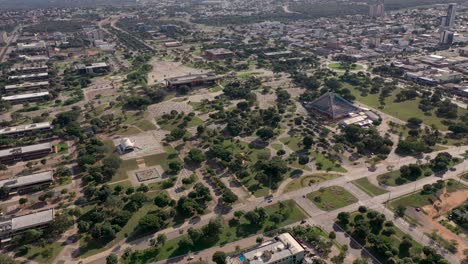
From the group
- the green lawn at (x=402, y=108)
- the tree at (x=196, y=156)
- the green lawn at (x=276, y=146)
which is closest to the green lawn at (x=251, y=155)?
the green lawn at (x=276, y=146)

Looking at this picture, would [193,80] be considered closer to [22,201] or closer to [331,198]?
[22,201]

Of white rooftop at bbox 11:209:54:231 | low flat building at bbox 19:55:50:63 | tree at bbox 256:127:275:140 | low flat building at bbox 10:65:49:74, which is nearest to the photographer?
white rooftop at bbox 11:209:54:231

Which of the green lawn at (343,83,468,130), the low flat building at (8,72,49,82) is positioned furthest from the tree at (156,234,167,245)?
the low flat building at (8,72,49,82)

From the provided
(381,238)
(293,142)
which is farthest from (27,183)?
(381,238)

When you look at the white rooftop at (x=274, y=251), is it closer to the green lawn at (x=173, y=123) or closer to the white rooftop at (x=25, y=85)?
the green lawn at (x=173, y=123)

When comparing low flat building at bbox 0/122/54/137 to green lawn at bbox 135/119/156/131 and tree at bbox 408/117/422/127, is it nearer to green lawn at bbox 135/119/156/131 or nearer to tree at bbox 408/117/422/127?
green lawn at bbox 135/119/156/131

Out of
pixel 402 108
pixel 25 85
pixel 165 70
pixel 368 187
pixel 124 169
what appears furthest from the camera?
pixel 165 70
